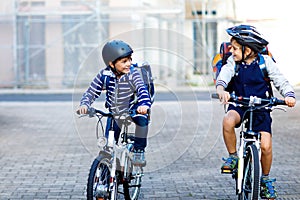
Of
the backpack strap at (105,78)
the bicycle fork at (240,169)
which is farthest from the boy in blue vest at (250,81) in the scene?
the backpack strap at (105,78)

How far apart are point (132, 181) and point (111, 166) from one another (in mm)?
870

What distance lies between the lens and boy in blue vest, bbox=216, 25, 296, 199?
241 inches

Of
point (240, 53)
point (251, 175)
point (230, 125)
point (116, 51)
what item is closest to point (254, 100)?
point (230, 125)

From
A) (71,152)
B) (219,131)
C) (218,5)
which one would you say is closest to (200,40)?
(218,5)

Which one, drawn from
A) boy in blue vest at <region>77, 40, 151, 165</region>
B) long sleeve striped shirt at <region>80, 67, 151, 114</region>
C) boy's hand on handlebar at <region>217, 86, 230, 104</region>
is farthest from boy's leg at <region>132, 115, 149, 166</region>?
boy's hand on handlebar at <region>217, 86, 230, 104</region>

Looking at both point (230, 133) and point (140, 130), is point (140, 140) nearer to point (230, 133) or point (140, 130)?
point (140, 130)

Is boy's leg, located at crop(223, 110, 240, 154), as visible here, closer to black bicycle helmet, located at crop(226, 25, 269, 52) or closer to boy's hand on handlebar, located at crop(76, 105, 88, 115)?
black bicycle helmet, located at crop(226, 25, 269, 52)

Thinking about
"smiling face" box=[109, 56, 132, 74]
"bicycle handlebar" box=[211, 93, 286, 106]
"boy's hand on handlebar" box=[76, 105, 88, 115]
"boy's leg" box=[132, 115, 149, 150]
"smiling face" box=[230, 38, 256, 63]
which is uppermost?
"smiling face" box=[230, 38, 256, 63]

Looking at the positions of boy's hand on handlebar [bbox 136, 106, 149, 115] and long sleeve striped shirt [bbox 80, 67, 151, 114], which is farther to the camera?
long sleeve striped shirt [bbox 80, 67, 151, 114]

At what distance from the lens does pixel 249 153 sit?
Answer: 6023 mm

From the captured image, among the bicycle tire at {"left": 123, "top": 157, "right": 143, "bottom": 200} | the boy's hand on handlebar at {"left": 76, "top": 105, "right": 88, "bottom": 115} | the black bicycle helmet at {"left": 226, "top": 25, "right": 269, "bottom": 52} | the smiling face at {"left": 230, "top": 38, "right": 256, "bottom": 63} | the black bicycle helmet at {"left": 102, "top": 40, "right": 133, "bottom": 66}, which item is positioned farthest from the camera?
the bicycle tire at {"left": 123, "top": 157, "right": 143, "bottom": 200}

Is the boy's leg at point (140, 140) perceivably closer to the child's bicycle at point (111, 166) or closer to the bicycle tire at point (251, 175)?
the child's bicycle at point (111, 166)

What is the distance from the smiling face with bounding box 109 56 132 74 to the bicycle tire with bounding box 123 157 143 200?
0.84 meters

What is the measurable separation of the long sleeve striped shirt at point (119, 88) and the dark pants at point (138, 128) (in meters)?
0.11
